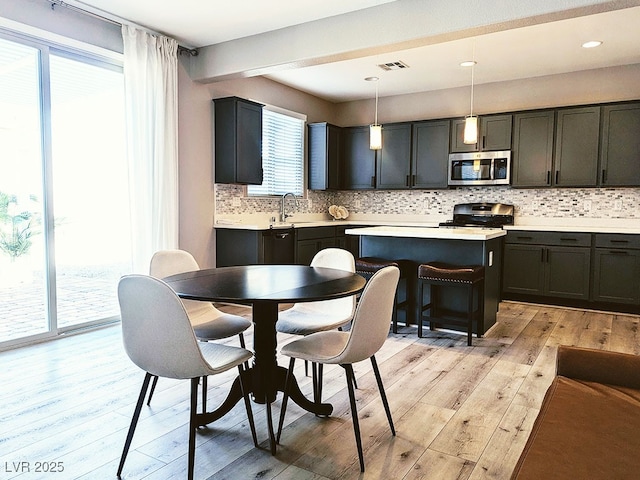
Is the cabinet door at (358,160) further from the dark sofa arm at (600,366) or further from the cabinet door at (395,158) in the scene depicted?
the dark sofa arm at (600,366)

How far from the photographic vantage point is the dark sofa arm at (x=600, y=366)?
6.02 ft

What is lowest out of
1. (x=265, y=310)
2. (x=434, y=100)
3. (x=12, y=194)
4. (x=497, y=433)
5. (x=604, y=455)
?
(x=497, y=433)

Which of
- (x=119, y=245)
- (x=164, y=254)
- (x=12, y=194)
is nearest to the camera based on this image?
(x=164, y=254)

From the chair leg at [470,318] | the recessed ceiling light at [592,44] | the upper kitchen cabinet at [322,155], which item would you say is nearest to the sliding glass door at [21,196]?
the chair leg at [470,318]

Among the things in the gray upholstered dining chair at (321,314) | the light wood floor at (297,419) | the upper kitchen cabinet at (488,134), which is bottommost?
the light wood floor at (297,419)

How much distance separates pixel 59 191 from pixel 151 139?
0.91 metres

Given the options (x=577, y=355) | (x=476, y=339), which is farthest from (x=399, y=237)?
(x=577, y=355)

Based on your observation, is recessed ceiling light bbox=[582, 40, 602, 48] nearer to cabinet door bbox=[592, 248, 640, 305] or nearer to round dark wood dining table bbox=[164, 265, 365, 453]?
cabinet door bbox=[592, 248, 640, 305]

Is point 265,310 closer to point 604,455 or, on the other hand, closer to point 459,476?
point 459,476

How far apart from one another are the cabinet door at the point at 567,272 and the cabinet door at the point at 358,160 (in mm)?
2585

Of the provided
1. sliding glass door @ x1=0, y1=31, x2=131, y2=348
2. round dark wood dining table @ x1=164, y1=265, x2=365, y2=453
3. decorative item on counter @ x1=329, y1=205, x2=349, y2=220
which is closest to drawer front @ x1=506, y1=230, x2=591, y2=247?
decorative item on counter @ x1=329, y1=205, x2=349, y2=220

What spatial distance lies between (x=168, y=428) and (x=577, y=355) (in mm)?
1911

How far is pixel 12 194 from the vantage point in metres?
3.60

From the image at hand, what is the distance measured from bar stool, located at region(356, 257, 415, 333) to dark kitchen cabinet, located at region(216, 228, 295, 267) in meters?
1.09
